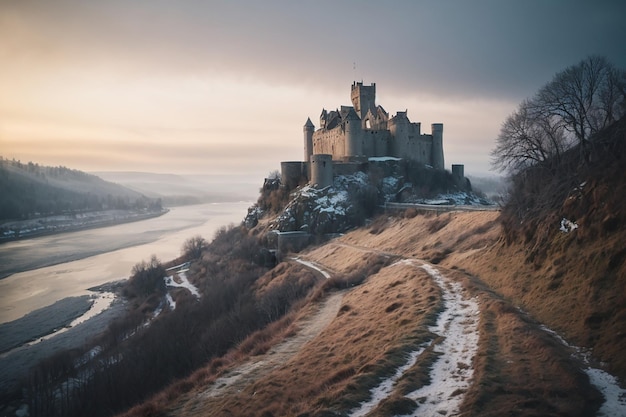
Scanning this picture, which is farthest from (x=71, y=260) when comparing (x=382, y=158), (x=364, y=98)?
(x=364, y=98)

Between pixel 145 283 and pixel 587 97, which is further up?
pixel 587 97

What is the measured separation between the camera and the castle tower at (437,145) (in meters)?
56.6

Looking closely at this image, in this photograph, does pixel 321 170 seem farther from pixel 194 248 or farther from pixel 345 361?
pixel 345 361

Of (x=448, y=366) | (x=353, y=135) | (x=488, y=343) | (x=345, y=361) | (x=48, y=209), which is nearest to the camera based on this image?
(x=448, y=366)

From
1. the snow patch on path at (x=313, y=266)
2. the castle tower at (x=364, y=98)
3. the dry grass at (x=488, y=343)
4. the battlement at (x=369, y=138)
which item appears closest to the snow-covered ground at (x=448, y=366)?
the dry grass at (x=488, y=343)

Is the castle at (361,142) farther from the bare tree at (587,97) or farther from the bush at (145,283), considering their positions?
the bare tree at (587,97)

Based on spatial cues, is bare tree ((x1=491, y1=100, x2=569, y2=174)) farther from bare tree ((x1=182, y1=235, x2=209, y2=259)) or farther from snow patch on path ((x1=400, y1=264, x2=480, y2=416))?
bare tree ((x1=182, y1=235, x2=209, y2=259))

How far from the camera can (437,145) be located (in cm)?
5662

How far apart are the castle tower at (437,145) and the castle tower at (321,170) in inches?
712

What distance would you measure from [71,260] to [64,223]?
2121 inches

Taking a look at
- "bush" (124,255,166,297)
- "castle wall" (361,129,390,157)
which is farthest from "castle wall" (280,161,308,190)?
"bush" (124,255,166,297)

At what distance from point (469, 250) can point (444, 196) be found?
2832cm

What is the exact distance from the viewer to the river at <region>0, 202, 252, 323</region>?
4366 cm

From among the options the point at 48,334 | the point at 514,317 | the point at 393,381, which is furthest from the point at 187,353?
the point at 514,317
